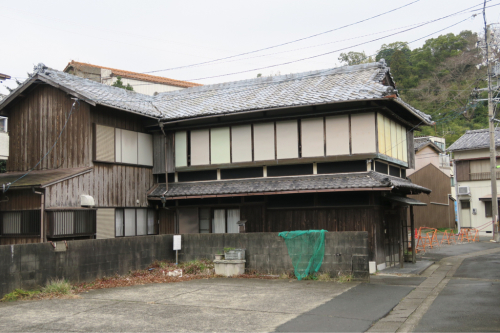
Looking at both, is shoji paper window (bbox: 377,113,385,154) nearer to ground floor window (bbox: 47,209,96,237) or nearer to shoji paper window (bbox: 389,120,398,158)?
shoji paper window (bbox: 389,120,398,158)

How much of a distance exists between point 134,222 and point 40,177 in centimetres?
404

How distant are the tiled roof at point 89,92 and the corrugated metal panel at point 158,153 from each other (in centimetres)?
102

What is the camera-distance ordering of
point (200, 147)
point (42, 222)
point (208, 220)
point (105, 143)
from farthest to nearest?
point (200, 147)
point (208, 220)
point (105, 143)
point (42, 222)

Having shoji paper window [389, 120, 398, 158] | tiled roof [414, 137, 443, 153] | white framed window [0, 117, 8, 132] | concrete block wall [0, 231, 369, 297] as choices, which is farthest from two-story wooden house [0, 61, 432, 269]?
tiled roof [414, 137, 443, 153]

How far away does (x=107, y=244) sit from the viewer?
1446 centimetres

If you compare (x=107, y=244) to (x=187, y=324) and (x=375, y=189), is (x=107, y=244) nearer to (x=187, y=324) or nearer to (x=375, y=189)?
(x=187, y=324)

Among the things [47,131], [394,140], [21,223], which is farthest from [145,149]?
[394,140]

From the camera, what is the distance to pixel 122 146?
720 inches

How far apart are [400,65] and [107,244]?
45.9 metres

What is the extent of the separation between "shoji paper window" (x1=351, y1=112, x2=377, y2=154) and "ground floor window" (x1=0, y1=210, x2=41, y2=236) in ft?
36.9

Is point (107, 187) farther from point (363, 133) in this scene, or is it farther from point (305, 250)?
point (363, 133)

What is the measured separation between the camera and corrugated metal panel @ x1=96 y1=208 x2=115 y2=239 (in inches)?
650

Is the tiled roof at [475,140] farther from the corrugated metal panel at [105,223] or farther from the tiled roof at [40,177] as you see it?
the tiled roof at [40,177]

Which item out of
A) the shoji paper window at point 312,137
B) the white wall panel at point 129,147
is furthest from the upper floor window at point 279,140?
the white wall panel at point 129,147
